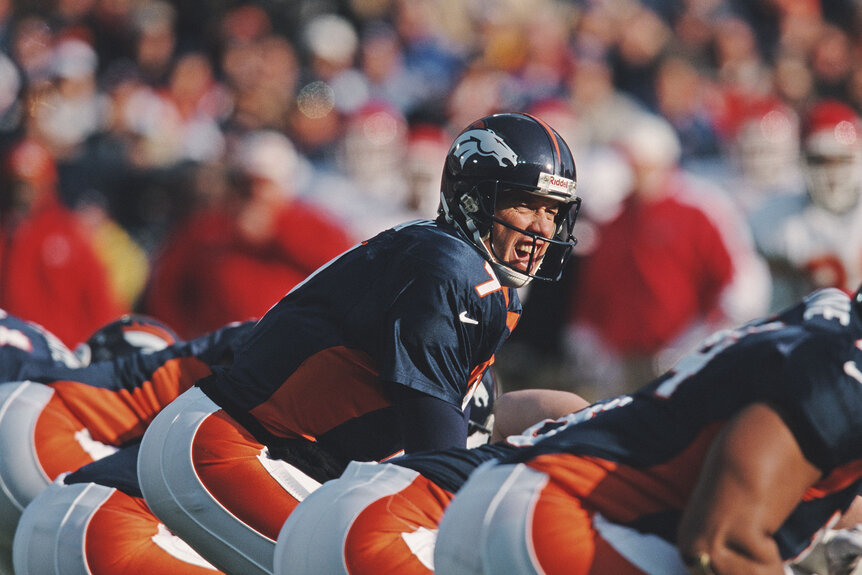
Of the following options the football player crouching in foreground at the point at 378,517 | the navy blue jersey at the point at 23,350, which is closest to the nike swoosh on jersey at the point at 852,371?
the football player crouching in foreground at the point at 378,517

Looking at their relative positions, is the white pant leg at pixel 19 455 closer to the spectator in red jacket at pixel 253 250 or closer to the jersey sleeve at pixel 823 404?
the jersey sleeve at pixel 823 404

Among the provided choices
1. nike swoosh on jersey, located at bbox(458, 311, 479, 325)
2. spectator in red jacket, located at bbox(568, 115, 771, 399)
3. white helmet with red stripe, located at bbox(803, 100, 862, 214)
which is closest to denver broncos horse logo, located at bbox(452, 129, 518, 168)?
nike swoosh on jersey, located at bbox(458, 311, 479, 325)

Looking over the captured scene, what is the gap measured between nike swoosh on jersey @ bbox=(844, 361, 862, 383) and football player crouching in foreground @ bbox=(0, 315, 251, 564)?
229 cm

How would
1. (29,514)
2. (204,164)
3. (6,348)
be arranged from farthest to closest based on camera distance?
(204,164) → (6,348) → (29,514)

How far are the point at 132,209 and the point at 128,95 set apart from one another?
4.71ft

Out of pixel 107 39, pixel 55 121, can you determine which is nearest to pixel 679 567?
pixel 55 121

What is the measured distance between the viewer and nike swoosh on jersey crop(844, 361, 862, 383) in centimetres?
223

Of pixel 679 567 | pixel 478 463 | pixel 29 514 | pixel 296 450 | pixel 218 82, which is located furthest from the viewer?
pixel 218 82

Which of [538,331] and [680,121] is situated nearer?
[538,331]

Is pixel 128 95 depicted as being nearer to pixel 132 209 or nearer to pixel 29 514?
pixel 132 209

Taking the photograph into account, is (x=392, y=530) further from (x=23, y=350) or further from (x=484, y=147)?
(x=23, y=350)

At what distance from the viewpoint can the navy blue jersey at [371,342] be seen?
3.03 meters

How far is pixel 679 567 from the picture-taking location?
2359 millimetres

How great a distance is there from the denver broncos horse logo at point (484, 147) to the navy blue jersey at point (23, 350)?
1958 millimetres
